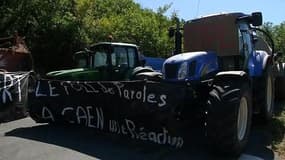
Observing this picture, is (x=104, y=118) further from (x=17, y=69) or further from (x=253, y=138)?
(x=17, y=69)

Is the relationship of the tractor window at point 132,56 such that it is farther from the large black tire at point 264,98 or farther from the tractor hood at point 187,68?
the tractor hood at point 187,68

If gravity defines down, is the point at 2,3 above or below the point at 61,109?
above

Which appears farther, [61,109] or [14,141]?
[61,109]

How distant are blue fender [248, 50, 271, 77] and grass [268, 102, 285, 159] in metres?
1.20

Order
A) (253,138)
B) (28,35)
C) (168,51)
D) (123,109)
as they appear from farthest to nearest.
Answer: (168,51)
(28,35)
(253,138)
(123,109)

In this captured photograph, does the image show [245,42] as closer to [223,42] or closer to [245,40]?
[245,40]

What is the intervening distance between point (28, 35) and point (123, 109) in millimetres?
12576

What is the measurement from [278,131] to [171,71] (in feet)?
9.67

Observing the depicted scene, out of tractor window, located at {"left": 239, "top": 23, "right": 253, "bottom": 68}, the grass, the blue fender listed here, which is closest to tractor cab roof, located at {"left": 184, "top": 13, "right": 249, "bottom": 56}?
tractor window, located at {"left": 239, "top": 23, "right": 253, "bottom": 68}

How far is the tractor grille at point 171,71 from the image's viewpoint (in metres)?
9.45

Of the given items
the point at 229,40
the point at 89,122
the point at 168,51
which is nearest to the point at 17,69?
the point at 89,122

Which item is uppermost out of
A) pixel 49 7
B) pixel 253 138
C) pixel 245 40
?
pixel 49 7

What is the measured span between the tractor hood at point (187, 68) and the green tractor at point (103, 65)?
9.58 feet

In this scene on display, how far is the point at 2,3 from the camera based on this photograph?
21.6m
